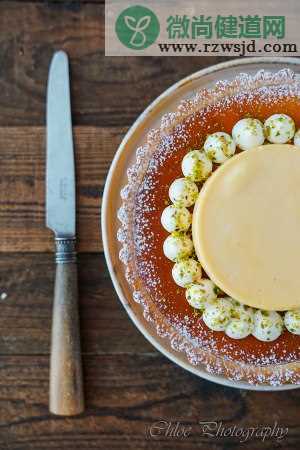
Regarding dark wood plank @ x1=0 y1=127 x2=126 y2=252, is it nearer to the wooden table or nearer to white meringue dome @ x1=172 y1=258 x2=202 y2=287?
the wooden table

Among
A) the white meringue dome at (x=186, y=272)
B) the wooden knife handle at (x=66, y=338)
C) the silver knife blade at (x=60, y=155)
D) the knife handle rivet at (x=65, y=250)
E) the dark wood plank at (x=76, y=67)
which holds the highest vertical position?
the dark wood plank at (x=76, y=67)

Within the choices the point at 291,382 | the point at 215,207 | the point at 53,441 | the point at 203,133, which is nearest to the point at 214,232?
the point at 215,207

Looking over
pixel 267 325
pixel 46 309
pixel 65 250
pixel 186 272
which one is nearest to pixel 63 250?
pixel 65 250

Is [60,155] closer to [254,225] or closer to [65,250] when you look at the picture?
[65,250]

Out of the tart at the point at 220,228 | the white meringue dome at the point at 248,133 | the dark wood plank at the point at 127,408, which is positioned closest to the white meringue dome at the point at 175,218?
the tart at the point at 220,228

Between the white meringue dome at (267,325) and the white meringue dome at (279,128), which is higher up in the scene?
the white meringue dome at (279,128)
